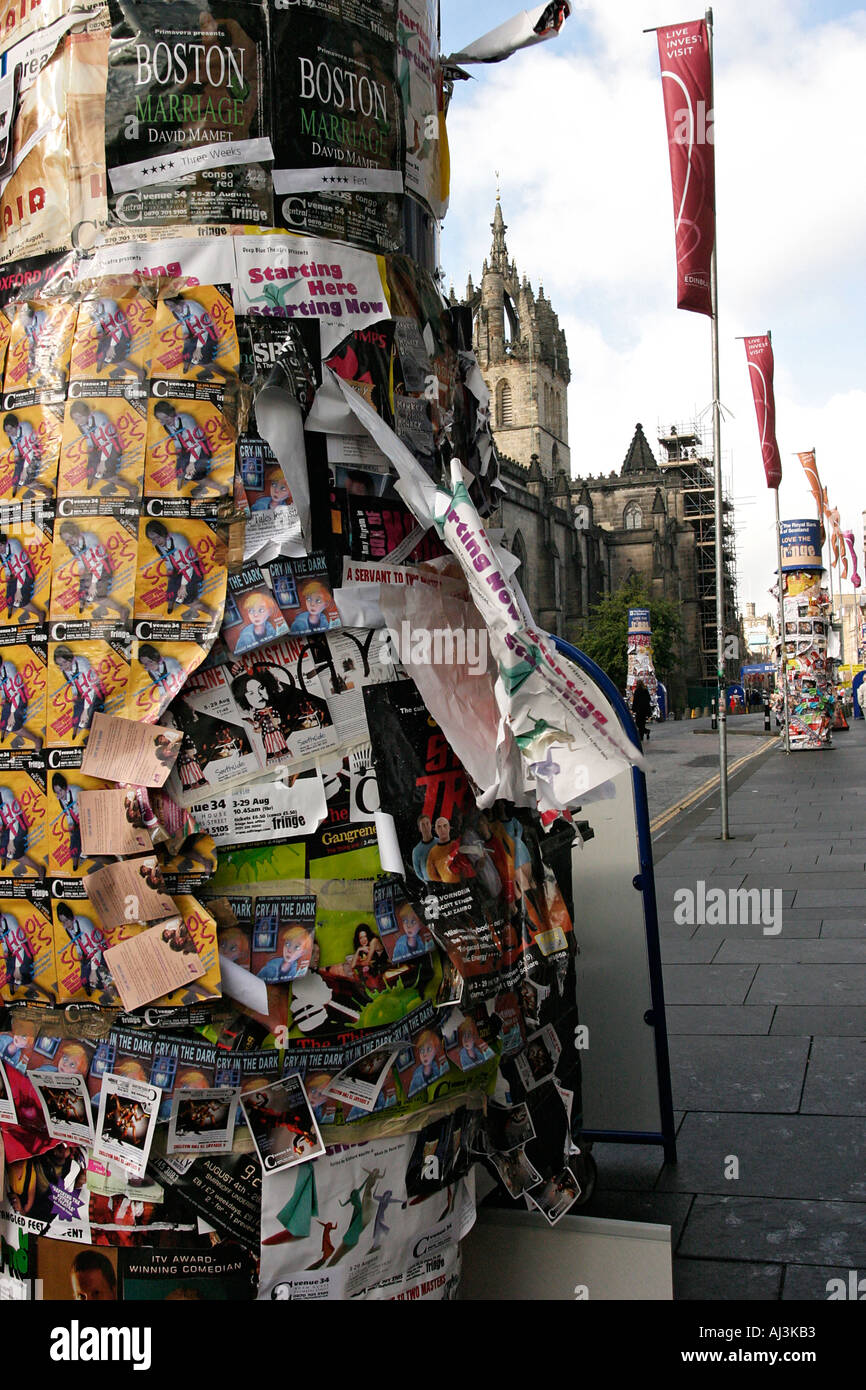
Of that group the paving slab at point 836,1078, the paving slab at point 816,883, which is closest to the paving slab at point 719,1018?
the paving slab at point 836,1078

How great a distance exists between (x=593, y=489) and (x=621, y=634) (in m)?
33.6

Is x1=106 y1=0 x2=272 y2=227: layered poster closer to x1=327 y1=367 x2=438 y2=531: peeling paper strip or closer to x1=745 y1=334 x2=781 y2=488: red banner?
x1=327 y1=367 x2=438 y2=531: peeling paper strip

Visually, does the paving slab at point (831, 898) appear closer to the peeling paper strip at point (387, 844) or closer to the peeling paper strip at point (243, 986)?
the peeling paper strip at point (387, 844)

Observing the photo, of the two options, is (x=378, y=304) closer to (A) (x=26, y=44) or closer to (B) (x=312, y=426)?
(B) (x=312, y=426)

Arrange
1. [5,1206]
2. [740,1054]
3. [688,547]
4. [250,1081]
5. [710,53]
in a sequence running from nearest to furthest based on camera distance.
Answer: [250,1081] < [5,1206] < [740,1054] < [710,53] < [688,547]

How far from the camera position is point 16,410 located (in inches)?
85.3

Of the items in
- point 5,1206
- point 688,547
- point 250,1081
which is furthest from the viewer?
point 688,547

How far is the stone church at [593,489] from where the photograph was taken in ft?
273

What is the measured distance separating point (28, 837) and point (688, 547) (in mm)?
91275

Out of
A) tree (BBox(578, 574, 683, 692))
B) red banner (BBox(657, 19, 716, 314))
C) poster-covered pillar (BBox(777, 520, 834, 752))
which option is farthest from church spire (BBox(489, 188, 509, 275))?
red banner (BBox(657, 19, 716, 314))

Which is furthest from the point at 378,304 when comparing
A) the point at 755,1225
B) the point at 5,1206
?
the point at 755,1225

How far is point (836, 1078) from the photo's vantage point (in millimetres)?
4504

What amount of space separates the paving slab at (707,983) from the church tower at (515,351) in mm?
86192
